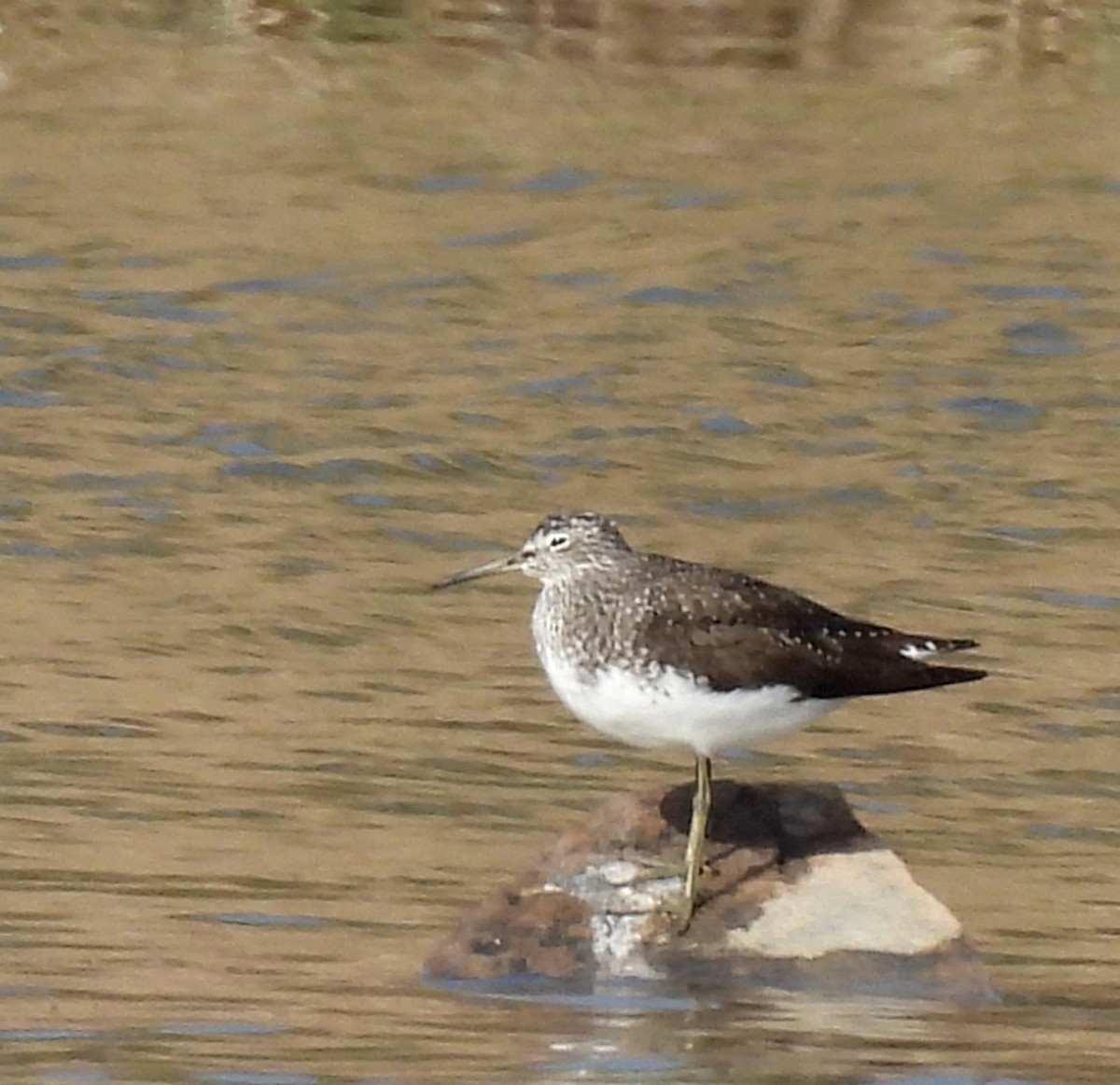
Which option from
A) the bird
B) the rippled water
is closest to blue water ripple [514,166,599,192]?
the rippled water

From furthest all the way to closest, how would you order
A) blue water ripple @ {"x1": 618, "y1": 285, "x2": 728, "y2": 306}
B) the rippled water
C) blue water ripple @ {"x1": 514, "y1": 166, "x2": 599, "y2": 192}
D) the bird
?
1. blue water ripple @ {"x1": 514, "y1": 166, "x2": 599, "y2": 192}
2. blue water ripple @ {"x1": 618, "y1": 285, "x2": 728, "y2": 306}
3. the bird
4. the rippled water

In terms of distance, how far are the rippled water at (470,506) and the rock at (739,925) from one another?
0.17m

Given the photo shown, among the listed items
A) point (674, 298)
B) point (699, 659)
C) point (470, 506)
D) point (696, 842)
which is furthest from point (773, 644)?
point (674, 298)

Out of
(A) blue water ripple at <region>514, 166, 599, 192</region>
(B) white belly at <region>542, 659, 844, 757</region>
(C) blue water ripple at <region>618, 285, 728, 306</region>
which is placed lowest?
(A) blue water ripple at <region>514, 166, 599, 192</region>

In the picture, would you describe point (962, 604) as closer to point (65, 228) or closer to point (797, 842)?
point (797, 842)

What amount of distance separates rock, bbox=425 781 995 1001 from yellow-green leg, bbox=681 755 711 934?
2.1 inches

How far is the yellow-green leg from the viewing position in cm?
871

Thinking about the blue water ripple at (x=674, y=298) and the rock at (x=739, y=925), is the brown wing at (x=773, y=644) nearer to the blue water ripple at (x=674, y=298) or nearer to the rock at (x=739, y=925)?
the rock at (x=739, y=925)

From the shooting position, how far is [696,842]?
872 cm

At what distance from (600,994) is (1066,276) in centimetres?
1142

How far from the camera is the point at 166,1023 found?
8.13 meters

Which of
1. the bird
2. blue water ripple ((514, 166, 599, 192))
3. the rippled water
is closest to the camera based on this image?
the rippled water

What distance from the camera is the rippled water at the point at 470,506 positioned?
8.57 metres

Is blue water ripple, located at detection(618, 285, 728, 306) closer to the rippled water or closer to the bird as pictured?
the rippled water
